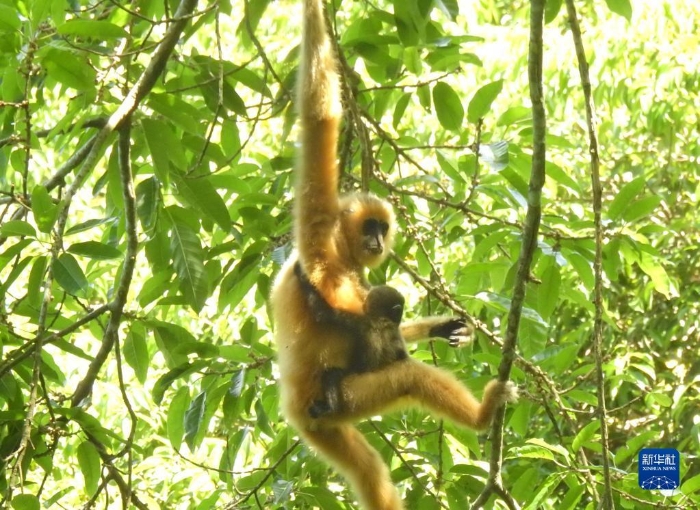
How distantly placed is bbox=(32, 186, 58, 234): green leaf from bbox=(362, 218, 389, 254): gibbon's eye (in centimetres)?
187

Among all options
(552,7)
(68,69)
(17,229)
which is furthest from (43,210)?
(552,7)

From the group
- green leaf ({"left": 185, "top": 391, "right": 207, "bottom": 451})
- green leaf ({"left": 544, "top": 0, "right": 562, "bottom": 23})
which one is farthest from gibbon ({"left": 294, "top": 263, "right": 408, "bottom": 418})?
green leaf ({"left": 544, "top": 0, "right": 562, "bottom": 23})

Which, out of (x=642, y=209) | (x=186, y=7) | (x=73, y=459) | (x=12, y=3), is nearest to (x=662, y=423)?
(x=642, y=209)

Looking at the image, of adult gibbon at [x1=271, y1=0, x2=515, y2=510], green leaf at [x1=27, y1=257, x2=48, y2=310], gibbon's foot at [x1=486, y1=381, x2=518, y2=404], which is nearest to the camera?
green leaf at [x1=27, y1=257, x2=48, y2=310]

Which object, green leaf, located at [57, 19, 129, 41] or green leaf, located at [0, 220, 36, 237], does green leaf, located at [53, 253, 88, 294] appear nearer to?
green leaf, located at [0, 220, 36, 237]

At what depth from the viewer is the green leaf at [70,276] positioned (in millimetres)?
3752

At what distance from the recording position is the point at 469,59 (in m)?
4.66

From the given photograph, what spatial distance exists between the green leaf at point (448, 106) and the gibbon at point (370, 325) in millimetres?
1045

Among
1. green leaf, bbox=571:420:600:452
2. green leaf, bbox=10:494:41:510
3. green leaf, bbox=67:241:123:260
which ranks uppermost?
green leaf, bbox=67:241:123:260

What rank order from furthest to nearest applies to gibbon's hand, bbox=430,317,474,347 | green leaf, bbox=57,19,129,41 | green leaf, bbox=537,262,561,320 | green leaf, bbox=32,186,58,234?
gibbon's hand, bbox=430,317,474,347
green leaf, bbox=537,262,561,320
green leaf, bbox=57,19,129,41
green leaf, bbox=32,186,58,234

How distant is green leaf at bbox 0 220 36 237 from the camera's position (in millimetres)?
3584

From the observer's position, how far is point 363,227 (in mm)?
4875

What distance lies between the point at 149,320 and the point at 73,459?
205 inches

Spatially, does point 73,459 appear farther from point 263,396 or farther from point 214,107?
point 214,107
